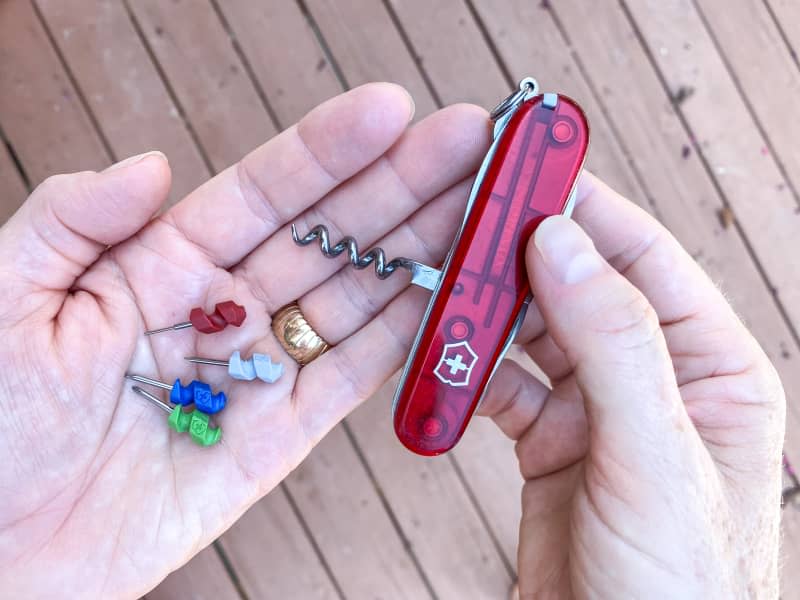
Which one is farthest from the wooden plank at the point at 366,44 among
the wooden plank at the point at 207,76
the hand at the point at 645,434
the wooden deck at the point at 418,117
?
the hand at the point at 645,434

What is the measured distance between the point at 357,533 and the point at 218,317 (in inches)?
40.2

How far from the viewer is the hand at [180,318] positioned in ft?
4.68

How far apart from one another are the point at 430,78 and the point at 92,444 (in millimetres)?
1490

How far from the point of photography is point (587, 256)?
Result: 4.23 ft

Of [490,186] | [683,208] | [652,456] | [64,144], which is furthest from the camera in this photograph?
[683,208]

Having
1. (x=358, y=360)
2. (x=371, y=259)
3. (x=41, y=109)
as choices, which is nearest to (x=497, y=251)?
(x=371, y=259)

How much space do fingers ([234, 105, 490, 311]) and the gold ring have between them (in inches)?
1.4

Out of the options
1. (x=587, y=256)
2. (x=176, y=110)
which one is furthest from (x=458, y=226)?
(x=176, y=110)

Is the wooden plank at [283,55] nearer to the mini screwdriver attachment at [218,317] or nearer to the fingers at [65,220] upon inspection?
the fingers at [65,220]

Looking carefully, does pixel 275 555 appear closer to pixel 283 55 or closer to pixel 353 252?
pixel 353 252

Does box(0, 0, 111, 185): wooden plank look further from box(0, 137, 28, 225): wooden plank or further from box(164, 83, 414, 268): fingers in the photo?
box(164, 83, 414, 268): fingers

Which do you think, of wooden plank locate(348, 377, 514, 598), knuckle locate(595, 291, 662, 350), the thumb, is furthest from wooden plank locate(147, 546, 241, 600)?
knuckle locate(595, 291, 662, 350)

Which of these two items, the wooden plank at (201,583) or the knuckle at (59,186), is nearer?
the knuckle at (59,186)

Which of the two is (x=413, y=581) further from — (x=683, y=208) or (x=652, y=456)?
(x=683, y=208)
